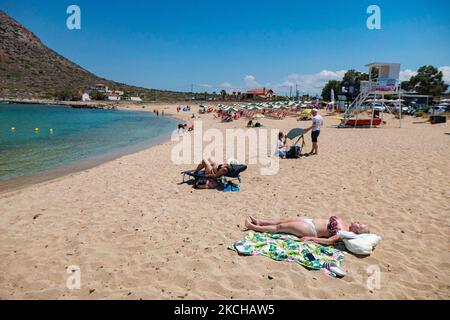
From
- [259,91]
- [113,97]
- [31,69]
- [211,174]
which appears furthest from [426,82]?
[31,69]

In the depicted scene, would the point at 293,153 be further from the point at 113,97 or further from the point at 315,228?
the point at 113,97

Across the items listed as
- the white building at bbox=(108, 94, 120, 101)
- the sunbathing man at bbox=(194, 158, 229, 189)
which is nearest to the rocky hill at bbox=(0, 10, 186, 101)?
the white building at bbox=(108, 94, 120, 101)

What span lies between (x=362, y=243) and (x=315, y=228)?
2.19ft

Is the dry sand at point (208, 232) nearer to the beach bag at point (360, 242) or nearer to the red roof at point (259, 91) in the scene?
the beach bag at point (360, 242)

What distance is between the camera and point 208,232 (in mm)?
4500

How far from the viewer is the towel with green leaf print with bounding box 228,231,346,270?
3551 mm

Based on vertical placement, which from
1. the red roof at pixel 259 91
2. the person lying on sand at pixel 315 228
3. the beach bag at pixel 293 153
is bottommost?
the person lying on sand at pixel 315 228

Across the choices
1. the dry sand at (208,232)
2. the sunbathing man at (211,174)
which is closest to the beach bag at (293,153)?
the dry sand at (208,232)

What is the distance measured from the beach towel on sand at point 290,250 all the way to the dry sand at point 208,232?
0.13 metres

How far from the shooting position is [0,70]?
310 ft

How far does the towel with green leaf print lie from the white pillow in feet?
0.49

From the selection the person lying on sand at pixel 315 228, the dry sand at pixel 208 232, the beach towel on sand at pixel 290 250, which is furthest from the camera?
the person lying on sand at pixel 315 228

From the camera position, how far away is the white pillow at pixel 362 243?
3.70 metres

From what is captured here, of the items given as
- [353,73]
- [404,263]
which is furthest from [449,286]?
[353,73]
